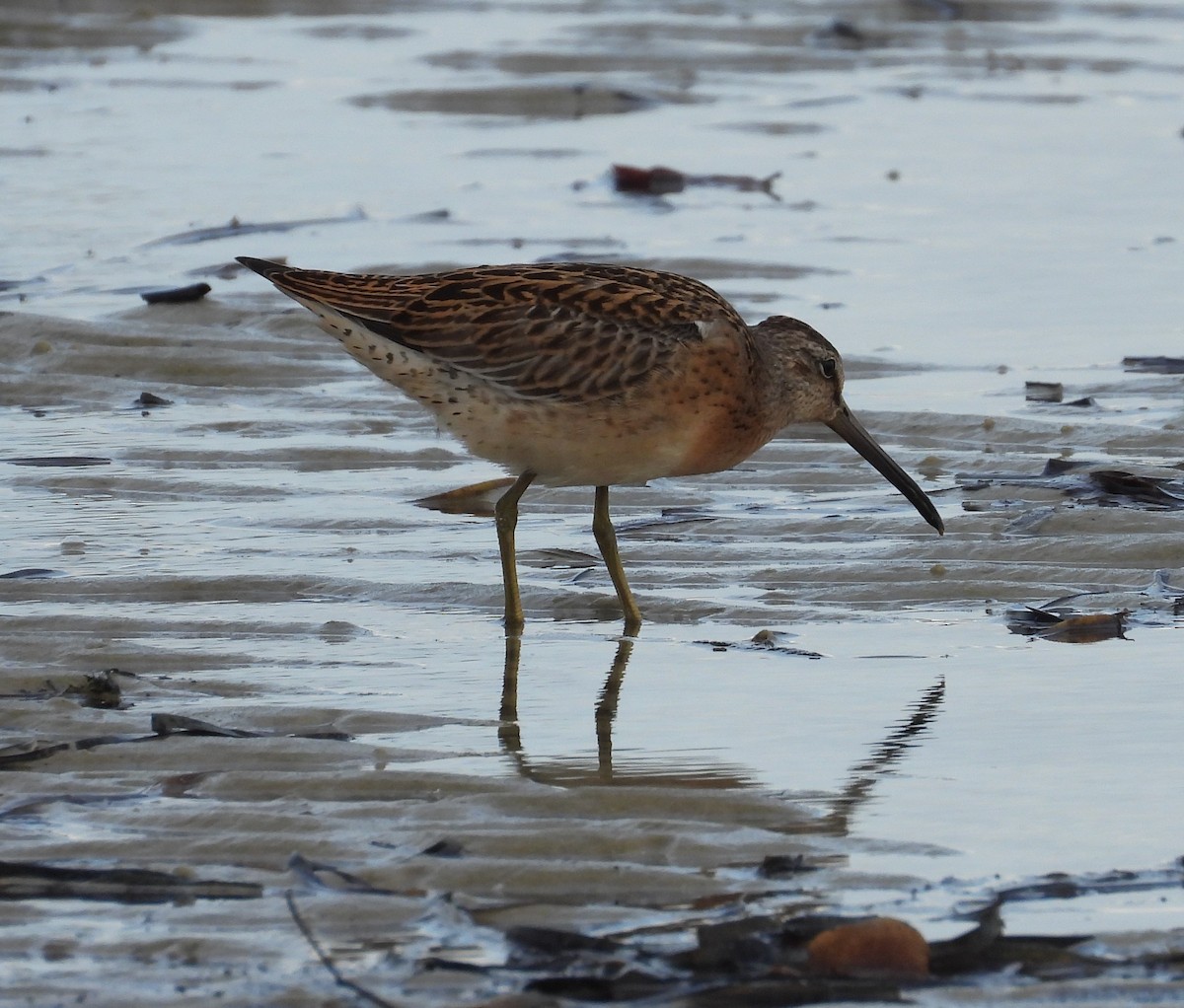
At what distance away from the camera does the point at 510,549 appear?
6391mm

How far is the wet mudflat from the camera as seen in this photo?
12.8ft

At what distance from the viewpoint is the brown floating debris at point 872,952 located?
3672 mm

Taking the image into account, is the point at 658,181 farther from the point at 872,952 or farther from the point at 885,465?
the point at 872,952

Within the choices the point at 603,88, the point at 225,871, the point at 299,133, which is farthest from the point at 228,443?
the point at 603,88

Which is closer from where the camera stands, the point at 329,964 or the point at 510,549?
the point at 329,964

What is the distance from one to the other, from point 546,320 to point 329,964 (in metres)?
3.25

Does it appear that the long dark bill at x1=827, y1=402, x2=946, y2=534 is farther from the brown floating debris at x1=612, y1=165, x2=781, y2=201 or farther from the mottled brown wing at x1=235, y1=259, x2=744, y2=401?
the brown floating debris at x1=612, y1=165, x2=781, y2=201

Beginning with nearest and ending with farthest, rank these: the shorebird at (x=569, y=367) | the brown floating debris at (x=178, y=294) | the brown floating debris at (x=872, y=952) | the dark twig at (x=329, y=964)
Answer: the dark twig at (x=329, y=964) < the brown floating debris at (x=872, y=952) < the shorebird at (x=569, y=367) < the brown floating debris at (x=178, y=294)

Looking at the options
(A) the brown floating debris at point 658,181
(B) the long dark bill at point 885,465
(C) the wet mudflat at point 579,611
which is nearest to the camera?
(C) the wet mudflat at point 579,611

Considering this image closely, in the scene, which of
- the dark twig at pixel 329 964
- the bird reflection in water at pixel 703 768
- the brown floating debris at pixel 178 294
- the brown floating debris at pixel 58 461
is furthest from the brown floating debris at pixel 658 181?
the dark twig at pixel 329 964

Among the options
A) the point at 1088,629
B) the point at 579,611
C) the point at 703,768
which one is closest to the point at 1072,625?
the point at 1088,629

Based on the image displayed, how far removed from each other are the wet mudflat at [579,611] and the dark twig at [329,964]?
2cm

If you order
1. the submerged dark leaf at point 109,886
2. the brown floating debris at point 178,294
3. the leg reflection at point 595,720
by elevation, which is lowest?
the leg reflection at point 595,720

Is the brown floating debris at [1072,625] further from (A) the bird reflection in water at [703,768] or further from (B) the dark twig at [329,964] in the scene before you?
(B) the dark twig at [329,964]
